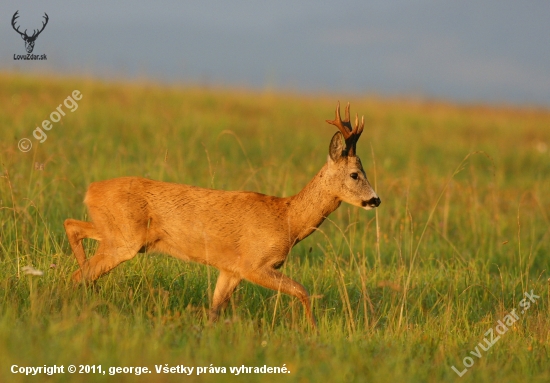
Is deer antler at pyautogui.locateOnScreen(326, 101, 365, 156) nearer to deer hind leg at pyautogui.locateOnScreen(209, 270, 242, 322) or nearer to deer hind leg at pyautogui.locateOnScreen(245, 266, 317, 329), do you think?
deer hind leg at pyautogui.locateOnScreen(245, 266, 317, 329)

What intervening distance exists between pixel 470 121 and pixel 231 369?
54.4ft

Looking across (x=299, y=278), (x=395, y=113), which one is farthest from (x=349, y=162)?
(x=395, y=113)

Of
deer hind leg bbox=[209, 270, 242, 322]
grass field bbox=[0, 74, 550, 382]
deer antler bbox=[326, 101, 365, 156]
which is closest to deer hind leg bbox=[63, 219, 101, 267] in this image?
grass field bbox=[0, 74, 550, 382]

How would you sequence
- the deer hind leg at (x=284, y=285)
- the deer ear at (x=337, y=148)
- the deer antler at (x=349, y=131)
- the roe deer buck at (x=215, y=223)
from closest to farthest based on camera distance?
1. the deer hind leg at (x=284, y=285)
2. the roe deer buck at (x=215, y=223)
3. the deer antler at (x=349, y=131)
4. the deer ear at (x=337, y=148)

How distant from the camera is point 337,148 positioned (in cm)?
676

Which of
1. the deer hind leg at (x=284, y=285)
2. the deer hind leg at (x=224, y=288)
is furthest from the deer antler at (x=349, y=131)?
the deer hind leg at (x=224, y=288)

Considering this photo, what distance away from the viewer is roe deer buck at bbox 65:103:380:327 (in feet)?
21.2

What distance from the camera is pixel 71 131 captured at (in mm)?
12570

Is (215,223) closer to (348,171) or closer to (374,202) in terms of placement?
(348,171)

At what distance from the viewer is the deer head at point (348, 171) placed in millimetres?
6656

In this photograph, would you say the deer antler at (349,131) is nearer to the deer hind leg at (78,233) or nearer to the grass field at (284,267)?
the grass field at (284,267)

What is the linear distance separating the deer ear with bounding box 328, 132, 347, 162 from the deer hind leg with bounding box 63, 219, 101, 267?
215 cm

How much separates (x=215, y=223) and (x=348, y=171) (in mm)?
1231

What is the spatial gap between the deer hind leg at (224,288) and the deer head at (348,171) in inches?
46.0
